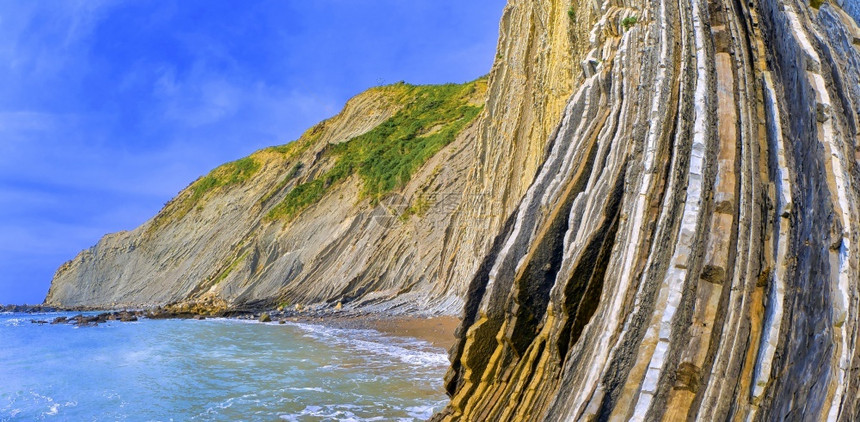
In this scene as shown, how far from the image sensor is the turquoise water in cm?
898

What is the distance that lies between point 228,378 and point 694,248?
393 inches

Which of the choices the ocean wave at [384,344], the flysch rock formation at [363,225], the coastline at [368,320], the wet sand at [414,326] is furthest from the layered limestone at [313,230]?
the ocean wave at [384,344]

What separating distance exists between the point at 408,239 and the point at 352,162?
11646 millimetres

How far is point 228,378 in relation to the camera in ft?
38.9

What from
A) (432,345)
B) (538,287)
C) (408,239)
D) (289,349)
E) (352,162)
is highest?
(352,162)

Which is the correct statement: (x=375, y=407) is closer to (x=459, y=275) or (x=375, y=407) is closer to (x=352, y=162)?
(x=459, y=275)

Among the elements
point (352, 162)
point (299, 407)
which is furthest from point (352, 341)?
point (352, 162)

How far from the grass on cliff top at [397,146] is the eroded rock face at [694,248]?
25.4 meters

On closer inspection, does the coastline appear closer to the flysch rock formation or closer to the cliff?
the flysch rock formation

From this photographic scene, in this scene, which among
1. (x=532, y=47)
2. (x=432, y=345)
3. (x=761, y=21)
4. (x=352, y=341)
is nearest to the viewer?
(x=761, y=21)

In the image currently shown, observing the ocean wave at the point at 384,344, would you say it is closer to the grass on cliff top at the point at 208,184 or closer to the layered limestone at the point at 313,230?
the layered limestone at the point at 313,230

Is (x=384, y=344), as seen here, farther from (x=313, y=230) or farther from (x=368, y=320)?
(x=313, y=230)

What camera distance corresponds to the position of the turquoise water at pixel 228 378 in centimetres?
898

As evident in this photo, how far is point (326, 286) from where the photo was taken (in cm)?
2931
